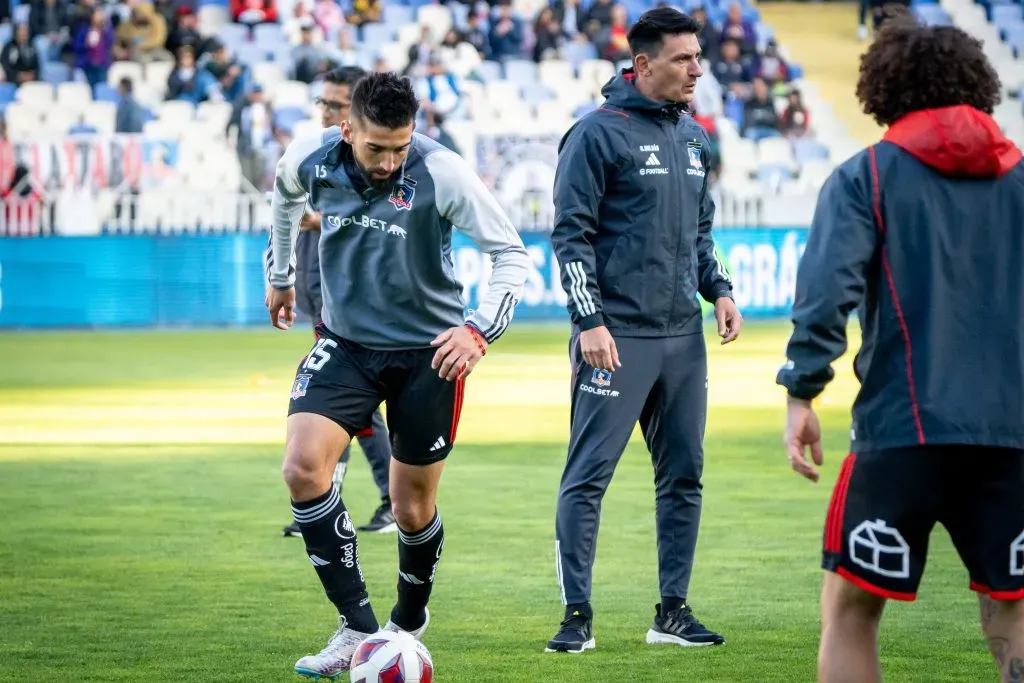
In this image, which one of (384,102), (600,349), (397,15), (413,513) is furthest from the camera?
(397,15)

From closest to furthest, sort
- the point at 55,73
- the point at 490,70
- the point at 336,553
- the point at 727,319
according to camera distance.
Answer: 1. the point at 336,553
2. the point at 727,319
3. the point at 55,73
4. the point at 490,70

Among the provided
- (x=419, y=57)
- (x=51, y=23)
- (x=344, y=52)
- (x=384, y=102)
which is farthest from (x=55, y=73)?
(x=384, y=102)

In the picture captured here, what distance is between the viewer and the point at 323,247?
650 centimetres

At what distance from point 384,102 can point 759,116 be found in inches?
969

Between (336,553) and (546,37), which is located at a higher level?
(336,553)

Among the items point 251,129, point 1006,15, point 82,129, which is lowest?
point 82,129

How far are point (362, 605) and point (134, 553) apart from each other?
113 inches

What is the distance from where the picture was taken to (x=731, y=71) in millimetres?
30484

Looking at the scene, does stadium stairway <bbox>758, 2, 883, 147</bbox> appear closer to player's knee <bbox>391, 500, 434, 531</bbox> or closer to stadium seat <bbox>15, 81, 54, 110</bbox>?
stadium seat <bbox>15, 81, 54, 110</bbox>

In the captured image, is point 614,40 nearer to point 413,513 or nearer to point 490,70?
point 490,70

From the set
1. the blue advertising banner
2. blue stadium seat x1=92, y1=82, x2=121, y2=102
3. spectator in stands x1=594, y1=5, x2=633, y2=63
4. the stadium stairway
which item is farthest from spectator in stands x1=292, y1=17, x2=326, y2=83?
the stadium stairway

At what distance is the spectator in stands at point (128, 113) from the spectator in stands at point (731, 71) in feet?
33.0

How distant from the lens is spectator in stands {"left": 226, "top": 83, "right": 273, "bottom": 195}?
26.2m

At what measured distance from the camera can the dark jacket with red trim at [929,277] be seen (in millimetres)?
4336
